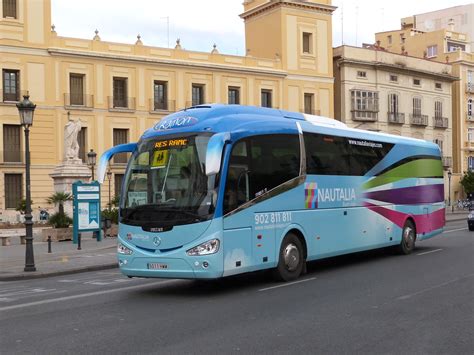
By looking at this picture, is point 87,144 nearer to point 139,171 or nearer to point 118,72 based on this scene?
point 118,72

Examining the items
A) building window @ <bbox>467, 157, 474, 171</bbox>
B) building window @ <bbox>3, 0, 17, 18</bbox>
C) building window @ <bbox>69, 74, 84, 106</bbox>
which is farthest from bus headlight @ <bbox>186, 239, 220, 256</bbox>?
building window @ <bbox>467, 157, 474, 171</bbox>

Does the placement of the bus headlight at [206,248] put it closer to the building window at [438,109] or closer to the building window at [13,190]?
the building window at [13,190]

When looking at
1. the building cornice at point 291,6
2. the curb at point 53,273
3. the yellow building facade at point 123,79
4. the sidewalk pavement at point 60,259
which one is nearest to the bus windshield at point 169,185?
the curb at point 53,273

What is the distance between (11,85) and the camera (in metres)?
44.8

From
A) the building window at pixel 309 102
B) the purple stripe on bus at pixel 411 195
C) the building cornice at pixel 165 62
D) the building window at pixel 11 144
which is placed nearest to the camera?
the purple stripe on bus at pixel 411 195

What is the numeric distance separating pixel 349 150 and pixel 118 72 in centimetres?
3593

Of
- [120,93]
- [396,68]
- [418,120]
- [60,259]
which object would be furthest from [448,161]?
[60,259]

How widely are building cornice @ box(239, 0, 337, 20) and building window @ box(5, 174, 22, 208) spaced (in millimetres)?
25750

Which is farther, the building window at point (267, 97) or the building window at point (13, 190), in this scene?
the building window at point (267, 97)

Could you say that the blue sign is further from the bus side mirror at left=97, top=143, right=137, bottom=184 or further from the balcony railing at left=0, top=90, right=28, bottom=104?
the balcony railing at left=0, top=90, right=28, bottom=104

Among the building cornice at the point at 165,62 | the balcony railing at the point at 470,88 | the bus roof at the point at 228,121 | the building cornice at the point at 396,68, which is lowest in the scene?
the bus roof at the point at 228,121

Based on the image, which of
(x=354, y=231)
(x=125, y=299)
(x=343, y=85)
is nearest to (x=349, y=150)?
(x=354, y=231)

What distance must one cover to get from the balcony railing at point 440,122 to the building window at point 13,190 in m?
42.4

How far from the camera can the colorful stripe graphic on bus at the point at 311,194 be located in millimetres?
13414
